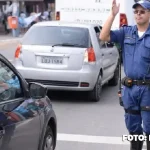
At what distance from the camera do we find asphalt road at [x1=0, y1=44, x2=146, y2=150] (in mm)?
6766

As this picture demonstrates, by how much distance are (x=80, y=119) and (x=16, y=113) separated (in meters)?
4.15

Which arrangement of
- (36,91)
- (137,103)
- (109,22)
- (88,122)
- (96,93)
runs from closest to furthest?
1. (36,91)
2. (137,103)
3. (109,22)
4. (88,122)
5. (96,93)

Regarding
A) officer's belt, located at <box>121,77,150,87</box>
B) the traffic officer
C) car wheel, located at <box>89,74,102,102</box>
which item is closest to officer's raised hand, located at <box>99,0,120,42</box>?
the traffic officer

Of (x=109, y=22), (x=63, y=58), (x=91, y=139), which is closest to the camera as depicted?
(x=109, y=22)

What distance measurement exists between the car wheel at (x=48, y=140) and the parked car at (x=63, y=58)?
3.99 metres

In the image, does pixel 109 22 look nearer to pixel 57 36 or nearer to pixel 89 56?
pixel 89 56

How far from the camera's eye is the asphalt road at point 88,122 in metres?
6.77

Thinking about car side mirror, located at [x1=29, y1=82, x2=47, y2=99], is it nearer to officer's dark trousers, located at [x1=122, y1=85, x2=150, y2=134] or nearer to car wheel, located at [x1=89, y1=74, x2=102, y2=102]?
officer's dark trousers, located at [x1=122, y1=85, x2=150, y2=134]

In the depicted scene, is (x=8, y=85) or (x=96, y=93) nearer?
(x=8, y=85)

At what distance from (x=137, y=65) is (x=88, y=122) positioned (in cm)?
323

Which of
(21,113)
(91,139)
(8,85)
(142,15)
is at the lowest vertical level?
(91,139)

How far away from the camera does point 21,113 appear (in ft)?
14.4

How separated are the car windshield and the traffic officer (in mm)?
4559

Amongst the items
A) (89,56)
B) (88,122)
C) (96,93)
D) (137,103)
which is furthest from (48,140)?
(96,93)
